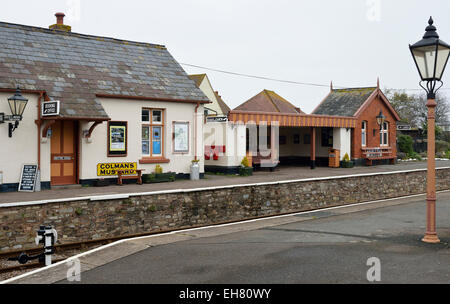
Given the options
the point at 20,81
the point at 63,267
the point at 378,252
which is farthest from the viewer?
the point at 20,81

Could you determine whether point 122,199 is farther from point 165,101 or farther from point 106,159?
point 165,101

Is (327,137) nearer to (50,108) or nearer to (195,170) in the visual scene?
(195,170)

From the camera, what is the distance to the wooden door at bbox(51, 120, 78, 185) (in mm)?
17031

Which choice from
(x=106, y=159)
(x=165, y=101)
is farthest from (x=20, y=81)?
(x=165, y=101)

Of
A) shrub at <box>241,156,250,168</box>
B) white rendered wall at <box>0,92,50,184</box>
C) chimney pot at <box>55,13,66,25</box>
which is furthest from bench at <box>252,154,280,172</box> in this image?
white rendered wall at <box>0,92,50,184</box>

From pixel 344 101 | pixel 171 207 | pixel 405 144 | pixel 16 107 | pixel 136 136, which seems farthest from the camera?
pixel 405 144

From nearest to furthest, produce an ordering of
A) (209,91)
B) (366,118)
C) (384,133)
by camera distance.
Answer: (366,118), (384,133), (209,91)

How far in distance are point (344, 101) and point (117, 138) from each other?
18.0m

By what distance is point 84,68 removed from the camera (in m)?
18.5

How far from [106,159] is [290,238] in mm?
9509

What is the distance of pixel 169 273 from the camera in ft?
24.2

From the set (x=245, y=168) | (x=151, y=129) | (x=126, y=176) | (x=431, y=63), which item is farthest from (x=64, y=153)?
(x=431, y=63)

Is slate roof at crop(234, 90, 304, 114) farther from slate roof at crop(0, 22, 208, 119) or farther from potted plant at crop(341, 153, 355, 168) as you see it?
slate roof at crop(0, 22, 208, 119)

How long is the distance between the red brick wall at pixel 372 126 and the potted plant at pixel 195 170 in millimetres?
12495
